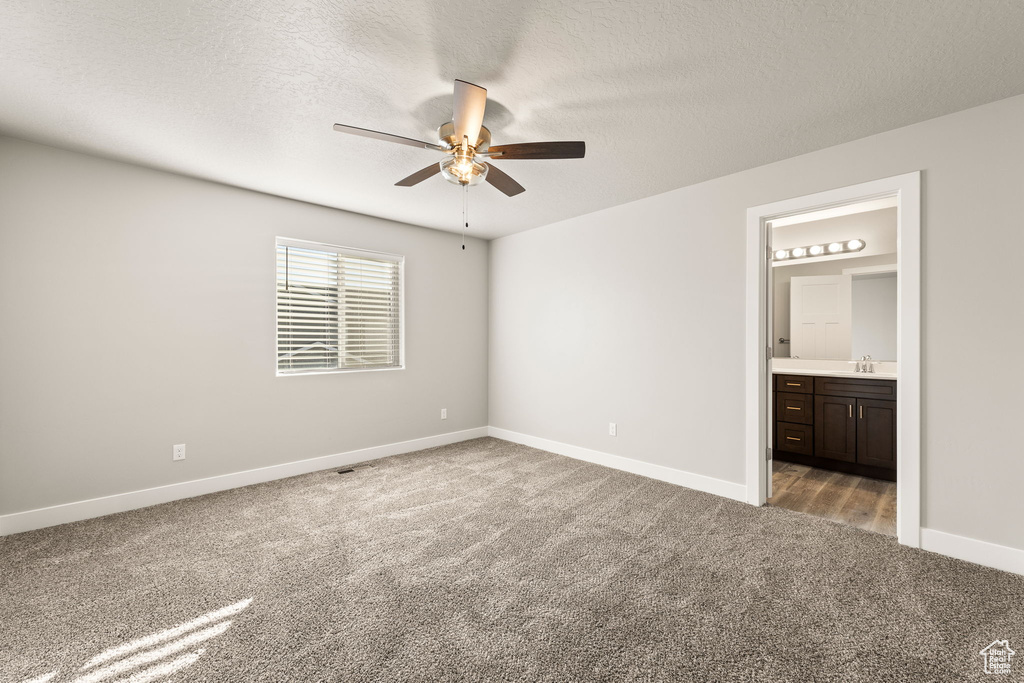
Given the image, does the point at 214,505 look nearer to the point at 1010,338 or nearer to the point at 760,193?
the point at 760,193

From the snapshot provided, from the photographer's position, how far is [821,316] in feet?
15.0

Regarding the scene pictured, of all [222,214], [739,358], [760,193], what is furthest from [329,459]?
[760,193]

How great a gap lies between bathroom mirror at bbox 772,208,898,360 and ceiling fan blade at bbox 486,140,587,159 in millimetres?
3673

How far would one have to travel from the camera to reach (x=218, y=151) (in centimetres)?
284

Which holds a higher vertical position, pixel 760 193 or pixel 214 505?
pixel 760 193

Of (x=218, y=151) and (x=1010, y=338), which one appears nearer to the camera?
(x=1010, y=338)

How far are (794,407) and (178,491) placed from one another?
5.33 meters

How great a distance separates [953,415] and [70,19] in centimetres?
452

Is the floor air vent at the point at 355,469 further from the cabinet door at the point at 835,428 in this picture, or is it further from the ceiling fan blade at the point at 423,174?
the cabinet door at the point at 835,428

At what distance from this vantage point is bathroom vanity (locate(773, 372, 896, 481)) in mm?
3656

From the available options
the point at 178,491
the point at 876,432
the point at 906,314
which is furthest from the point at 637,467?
the point at 178,491

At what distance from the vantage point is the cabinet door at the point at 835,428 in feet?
12.5

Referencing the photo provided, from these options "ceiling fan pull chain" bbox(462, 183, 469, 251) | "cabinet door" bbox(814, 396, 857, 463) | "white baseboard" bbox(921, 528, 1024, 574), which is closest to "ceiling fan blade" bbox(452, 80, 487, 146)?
"ceiling fan pull chain" bbox(462, 183, 469, 251)

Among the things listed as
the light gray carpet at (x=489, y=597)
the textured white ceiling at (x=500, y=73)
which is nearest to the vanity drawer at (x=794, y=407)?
the light gray carpet at (x=489, y=597)
